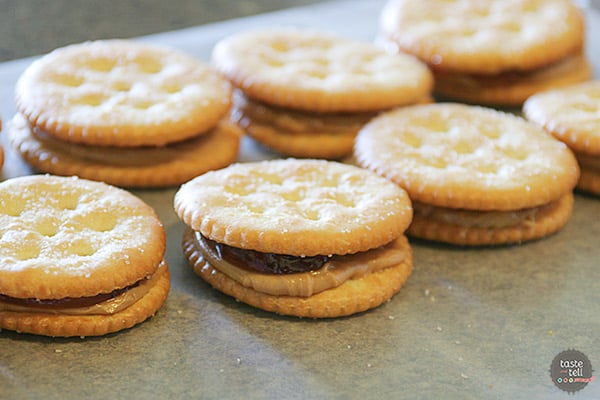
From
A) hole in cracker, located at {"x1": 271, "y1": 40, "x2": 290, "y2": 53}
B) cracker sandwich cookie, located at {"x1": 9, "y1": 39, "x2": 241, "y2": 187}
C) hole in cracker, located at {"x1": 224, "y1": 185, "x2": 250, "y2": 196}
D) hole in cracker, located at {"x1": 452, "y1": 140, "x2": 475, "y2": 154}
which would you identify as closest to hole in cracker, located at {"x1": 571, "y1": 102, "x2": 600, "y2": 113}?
hole in cracker, located at {"x1": 452, "y1": 140, "x2": 475, "y2": 154}

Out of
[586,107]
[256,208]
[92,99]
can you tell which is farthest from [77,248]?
[586,107]

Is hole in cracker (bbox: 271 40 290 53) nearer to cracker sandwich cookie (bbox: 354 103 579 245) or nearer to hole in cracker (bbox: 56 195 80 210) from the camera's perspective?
cracker sandwich cookie (bbox: 354 103 579 245)

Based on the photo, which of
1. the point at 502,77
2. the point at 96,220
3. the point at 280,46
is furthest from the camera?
the point at 502,77

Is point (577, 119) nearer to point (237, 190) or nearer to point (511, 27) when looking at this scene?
point (511, 27)

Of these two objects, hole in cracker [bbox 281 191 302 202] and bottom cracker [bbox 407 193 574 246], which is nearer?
hole in cracker [bbox 281 191 302 202]

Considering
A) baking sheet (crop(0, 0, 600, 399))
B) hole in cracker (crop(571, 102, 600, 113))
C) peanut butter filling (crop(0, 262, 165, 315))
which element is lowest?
baking sheet (crop(0, 0, 600, 399))

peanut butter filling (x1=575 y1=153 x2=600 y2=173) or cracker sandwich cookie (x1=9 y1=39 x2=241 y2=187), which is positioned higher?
cracker sandwich cookie (x1=9 y1=39 x2=241 y2=187)
